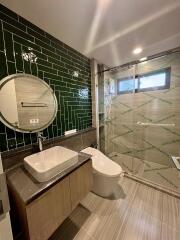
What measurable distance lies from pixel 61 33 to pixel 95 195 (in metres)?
2.13

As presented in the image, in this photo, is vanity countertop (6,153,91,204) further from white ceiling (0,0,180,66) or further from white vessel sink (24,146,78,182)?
white ceiling (0,0,180,66)

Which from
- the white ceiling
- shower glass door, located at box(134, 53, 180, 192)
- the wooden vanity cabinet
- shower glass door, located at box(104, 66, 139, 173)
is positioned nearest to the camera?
the wooden vanity cabinet

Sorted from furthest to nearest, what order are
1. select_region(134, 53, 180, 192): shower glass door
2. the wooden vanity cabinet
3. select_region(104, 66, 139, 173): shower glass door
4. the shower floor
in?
select_region(104, 66, 139, 173): shower glass door → select_region(134, 53, 180, 192): shower glass door → the shower floor → the wooden vanity cabinet

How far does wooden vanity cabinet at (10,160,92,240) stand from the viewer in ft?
2.33

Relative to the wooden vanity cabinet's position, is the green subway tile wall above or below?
above

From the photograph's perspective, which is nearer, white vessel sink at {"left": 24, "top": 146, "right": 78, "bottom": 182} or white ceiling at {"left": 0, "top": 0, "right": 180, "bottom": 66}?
white vessel sink at {"left": 24, "top": 146, "right": 78, "bottom": 182}

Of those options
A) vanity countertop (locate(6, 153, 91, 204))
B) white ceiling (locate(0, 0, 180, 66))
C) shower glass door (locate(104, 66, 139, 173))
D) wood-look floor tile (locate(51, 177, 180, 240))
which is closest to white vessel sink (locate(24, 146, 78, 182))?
vanity countertop (locate(6, 153, 91, 204))

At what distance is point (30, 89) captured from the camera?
121 centimetres

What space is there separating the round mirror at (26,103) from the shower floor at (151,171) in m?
1.71

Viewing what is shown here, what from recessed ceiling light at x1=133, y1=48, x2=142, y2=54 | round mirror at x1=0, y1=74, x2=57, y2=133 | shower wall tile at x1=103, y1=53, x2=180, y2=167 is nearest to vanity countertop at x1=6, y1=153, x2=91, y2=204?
round mirror at x1=0, y1=74, x2=57, y2=133

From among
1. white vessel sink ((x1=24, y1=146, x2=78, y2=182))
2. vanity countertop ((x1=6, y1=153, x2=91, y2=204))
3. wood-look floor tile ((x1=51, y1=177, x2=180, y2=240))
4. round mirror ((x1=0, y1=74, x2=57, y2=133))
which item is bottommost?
wood-look floor tile ((x1=51, y1=177, x2=180, y2=240))

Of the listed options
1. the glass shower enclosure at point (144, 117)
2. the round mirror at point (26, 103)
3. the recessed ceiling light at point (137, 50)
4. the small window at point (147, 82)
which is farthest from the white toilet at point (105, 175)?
the recessed ceiling light at point (137, 50)

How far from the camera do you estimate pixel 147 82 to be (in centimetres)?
229

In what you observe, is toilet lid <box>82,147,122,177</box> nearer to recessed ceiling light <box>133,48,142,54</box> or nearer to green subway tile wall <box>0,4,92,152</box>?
green subway tile wall <box>0,4,92,152</box>
